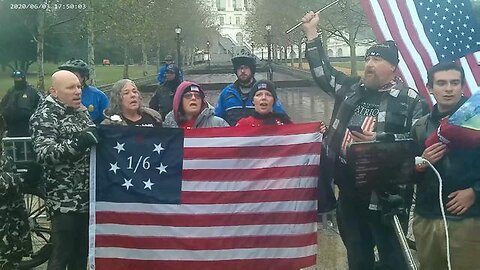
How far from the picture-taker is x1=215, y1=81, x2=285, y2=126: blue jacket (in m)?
6.55

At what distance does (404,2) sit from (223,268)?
8.11 ft

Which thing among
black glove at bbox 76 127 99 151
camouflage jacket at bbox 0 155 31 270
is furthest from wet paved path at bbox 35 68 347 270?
black glove at bbox 76 127 99 151

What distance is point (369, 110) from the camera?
14.3 feet

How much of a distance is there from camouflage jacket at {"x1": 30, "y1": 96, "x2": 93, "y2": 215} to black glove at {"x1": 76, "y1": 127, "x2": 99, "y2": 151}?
27 millimetres

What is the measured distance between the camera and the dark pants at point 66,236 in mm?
4535

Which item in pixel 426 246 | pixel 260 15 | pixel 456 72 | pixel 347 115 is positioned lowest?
pixel 426 246

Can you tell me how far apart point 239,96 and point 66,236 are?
2.70 metres

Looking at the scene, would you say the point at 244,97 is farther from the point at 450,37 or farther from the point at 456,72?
the point at 456,72

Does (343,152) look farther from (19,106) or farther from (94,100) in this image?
(19,106)

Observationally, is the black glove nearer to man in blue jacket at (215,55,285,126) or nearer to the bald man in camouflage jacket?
the bald man in camouflage jacket

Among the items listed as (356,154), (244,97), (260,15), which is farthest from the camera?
(260,15)

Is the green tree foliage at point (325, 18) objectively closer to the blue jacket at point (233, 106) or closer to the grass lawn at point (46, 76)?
the grass lawn at point (46, 76)

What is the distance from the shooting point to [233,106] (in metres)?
6.64

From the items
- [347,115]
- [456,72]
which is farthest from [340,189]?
[456,72]
